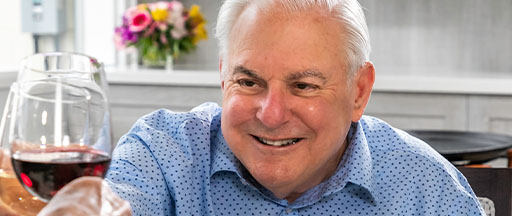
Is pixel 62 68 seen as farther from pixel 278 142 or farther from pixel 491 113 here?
pixel 491 113

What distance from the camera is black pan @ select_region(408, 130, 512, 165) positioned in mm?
2203

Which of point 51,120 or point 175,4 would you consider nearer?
point 51,120

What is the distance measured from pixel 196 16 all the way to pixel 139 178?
2.89m

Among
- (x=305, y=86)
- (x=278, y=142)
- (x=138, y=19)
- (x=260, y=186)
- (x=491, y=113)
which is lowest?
(x=491, y=113)

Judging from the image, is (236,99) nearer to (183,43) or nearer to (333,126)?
(333,126)

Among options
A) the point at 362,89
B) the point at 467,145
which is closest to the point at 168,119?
the point at 362,89

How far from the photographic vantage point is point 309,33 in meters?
1.30

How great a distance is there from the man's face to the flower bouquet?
2.71 metres

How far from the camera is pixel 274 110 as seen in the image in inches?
50.6

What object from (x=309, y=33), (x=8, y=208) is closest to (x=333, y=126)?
(x=309, y=33)

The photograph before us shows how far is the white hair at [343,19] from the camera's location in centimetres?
132

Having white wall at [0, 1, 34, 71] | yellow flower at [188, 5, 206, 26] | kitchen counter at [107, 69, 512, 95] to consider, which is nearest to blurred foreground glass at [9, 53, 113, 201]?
white wall at [0, 1, 34, 71]

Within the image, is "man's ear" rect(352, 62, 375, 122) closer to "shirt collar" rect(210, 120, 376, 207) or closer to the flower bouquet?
"shirt collar" rect(210, 120, 376, 207)

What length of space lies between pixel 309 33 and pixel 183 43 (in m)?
2.89
